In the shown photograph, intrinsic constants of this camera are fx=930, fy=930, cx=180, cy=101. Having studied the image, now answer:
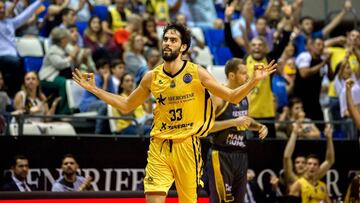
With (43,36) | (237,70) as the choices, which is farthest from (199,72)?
(43,36)

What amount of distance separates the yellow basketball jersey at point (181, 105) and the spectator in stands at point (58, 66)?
5551 millimetres

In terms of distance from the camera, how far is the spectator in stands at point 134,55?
16422 millimetres

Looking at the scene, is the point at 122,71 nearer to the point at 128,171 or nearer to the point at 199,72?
the point at 128,171

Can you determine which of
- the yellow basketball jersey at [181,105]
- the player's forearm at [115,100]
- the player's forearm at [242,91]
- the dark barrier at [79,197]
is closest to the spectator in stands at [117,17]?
the dark barrier at [79,197]

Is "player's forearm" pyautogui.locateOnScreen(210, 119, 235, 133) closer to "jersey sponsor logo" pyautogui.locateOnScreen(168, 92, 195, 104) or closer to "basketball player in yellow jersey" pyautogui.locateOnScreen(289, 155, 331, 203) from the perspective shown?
"jersey sponsor logo" pyautogui.locateOnScreen(168, 92, 195, 104)

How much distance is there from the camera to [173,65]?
32.2 ft

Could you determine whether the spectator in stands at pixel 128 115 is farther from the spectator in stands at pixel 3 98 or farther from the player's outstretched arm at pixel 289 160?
the player's outstretched arm at pixel 289 160

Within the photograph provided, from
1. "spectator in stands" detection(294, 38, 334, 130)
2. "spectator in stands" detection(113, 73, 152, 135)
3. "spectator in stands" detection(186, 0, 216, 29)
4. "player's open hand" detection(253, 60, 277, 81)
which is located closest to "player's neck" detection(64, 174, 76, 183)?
"spectator in stands" detection(113, 73, 152, 135)

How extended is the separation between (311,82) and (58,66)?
4713 mm

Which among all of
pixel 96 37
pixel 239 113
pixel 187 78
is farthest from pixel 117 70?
pixel 187 78

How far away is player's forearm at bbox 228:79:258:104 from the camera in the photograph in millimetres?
9242

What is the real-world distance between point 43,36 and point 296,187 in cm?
555

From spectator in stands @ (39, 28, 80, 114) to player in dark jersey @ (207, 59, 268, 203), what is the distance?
12.7 feet

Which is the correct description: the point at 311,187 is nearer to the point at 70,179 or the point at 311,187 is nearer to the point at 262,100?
the point at 262,100
